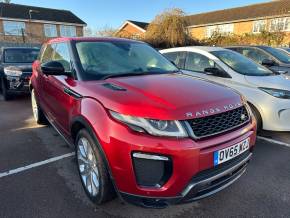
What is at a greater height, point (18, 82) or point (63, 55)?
point (63, 55)

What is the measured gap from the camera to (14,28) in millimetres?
33375

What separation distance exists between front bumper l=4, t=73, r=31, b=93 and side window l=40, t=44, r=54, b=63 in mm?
2470

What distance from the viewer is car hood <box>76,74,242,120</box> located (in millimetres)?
2194

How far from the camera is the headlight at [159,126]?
212 cm

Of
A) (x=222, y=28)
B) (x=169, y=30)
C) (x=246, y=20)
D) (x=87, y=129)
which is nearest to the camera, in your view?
(x=87, y=129)

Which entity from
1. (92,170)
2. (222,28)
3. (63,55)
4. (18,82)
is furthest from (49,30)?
(92,170)

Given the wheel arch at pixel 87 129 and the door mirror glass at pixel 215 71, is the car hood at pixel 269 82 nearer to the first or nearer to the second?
the door mirror glass at pixel 215 71

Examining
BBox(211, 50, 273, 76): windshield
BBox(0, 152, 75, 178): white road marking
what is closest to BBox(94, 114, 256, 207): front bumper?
BBox(0, 152, 75, 178): white road marking

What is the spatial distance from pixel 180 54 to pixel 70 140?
3530 mm

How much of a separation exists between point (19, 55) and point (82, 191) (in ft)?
23.1

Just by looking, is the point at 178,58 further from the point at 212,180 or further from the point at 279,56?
the point at 212,180

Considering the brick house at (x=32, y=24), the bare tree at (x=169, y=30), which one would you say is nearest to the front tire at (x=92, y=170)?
the bare tree at (x=169, y=30)

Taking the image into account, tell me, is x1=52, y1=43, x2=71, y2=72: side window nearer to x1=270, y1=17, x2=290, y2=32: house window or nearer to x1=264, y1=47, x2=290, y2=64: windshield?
x1=264, y1=47, x2=290, y2=64: windshield

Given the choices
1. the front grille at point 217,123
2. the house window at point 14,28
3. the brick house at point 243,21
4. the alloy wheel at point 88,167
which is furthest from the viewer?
the house window at point 14,28
